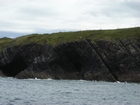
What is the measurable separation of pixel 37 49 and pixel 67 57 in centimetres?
1622

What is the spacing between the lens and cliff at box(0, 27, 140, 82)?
113m

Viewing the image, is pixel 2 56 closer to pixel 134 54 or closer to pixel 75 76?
pixel 75 76

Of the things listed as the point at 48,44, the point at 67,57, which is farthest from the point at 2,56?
the point at 67,57

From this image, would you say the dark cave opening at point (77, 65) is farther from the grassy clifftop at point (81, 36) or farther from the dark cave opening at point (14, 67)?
the dark cave opening at point (14, 67)

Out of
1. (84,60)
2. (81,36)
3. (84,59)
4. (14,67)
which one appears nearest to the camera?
(84,59)

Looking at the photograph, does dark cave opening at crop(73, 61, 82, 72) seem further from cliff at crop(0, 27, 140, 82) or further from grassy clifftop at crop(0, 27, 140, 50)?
grassy clifftop at crop(0, 27, 140, 50)

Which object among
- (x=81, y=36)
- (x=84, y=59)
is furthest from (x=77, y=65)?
(x=81, y=36)

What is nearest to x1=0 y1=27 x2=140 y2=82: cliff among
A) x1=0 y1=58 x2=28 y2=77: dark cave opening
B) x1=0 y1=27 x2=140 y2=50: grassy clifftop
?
x1=0 y1=58 x2=28 y2=77: dark cave opening

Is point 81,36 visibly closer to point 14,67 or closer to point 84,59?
point 84,59

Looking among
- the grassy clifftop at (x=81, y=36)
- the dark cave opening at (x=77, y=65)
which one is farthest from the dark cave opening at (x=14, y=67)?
the dark cave opening at (x=77, y=65)

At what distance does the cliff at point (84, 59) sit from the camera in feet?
371

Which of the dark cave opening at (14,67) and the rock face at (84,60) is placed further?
the dark cave opening at (14,67)

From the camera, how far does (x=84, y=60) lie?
12006cm

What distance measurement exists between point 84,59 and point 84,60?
17.0 inches
